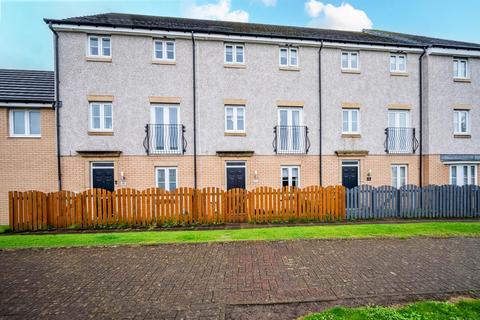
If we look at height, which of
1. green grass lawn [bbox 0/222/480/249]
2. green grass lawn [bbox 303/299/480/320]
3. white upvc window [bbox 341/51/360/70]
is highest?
white upvc window [bbox 341/51/360/70]

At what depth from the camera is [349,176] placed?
42.4ft

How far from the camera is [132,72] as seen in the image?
37.7 feet

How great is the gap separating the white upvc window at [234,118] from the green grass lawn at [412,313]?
955 cm

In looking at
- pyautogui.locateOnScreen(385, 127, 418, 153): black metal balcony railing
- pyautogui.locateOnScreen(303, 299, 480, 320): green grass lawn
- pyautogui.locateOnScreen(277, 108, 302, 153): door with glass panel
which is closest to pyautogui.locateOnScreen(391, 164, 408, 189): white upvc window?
pyautogui.locateOnScreen(385, 127, 418, 153): black metal balcony railing

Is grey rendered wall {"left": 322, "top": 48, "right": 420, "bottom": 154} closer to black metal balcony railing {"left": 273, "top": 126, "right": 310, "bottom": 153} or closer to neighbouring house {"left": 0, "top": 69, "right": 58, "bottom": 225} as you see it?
black metal balcony railing {"left": 273, "top": 126, "right": 310, "bottom": 153}

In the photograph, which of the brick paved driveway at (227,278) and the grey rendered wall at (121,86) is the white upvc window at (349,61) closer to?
the grey rendered wall at (121,86)

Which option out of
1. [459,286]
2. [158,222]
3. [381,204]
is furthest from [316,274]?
[381,204]

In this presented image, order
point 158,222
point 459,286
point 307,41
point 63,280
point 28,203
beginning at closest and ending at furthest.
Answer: point 459,286 → point 63,280 → point 28,203 → point 158,222 → point 307,41

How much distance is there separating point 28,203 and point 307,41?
1411cm

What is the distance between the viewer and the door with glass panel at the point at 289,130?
12305 millimetres

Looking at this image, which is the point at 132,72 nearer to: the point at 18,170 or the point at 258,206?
the point at 18,170

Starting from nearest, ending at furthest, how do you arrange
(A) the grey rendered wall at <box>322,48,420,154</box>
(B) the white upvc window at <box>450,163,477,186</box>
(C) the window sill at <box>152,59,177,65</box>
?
(C) the window sill at <box>152,59,177,65</box>, (A) the grey rendered wall at <box>322,48,420,154</box>, (B) the white upvc window at <box>450,163,477,186</box>

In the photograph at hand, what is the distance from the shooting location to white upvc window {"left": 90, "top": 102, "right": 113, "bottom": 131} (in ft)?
37.0

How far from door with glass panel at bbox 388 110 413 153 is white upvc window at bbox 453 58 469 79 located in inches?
148
